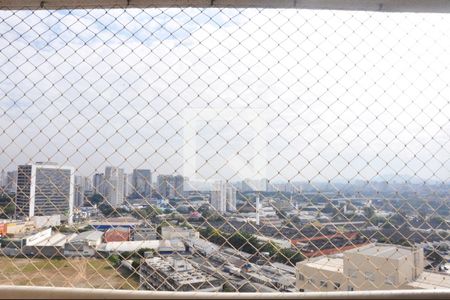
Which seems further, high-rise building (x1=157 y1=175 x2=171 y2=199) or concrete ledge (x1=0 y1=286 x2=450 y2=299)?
high-rise building (x1=157 y1=175 x2=171 y2=199)

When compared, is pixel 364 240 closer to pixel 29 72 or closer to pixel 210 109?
pixel 210 109

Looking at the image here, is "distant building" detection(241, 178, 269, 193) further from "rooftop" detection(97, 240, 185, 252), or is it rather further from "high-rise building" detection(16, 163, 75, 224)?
"high-rise building" detection(16, 163, 75, 224)

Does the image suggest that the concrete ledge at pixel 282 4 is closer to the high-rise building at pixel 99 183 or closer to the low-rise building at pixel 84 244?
the high-rise building at pixel 99 183

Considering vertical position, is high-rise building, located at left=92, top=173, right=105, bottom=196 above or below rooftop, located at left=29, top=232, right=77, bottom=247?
above

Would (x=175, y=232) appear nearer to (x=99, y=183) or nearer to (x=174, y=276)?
(x=174, y=276)

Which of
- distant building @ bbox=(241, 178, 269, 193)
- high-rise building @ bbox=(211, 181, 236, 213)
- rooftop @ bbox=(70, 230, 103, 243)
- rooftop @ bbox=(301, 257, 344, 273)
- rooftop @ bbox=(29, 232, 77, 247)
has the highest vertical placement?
distant building @ bbox=(241, 178, 269, 193)

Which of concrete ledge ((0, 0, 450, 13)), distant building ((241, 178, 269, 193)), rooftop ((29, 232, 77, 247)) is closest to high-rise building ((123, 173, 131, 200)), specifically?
rooftop ((29, 232, 77, 247))

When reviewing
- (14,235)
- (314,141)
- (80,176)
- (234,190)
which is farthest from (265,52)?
(14,235)

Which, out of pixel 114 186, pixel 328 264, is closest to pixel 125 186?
pixel 114 186
